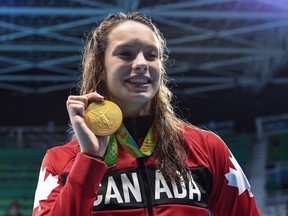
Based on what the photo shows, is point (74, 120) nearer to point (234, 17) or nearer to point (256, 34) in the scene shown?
point (234, 17)

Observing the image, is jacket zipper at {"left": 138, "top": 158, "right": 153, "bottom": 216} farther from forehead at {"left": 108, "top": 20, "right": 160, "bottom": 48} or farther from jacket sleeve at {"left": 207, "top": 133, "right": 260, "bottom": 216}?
forehead at {"left": 108, "top": 20, "right": 160, "bottom": 48}

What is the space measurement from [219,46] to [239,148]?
354 cm

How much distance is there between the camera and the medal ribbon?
173 cm

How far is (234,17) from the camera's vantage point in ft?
48.3

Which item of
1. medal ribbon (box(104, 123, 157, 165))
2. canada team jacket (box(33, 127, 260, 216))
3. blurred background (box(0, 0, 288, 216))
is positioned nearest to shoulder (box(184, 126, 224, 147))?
canada team jacket (box(33, 127, 260, 216))

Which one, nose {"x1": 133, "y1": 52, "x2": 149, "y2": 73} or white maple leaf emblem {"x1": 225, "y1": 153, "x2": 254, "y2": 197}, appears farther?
white maple leaf emblem {"x1": 225, "y1": 153, "x2": 254, "y2": 197}

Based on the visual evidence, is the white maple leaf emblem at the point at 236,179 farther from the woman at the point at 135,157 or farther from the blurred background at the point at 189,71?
the blurred background at the point at 189,71

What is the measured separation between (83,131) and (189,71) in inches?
715

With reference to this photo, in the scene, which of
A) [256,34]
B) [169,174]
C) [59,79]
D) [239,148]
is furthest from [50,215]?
[59,79]

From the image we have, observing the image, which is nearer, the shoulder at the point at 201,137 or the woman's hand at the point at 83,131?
the woman's hand at the point at 83,131

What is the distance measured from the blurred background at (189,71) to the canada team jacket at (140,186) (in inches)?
472

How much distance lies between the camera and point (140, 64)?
174 cm

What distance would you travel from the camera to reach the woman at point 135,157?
1622 millimetres

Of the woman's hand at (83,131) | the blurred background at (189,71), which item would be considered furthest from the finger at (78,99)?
the blurred background at (189,71)
